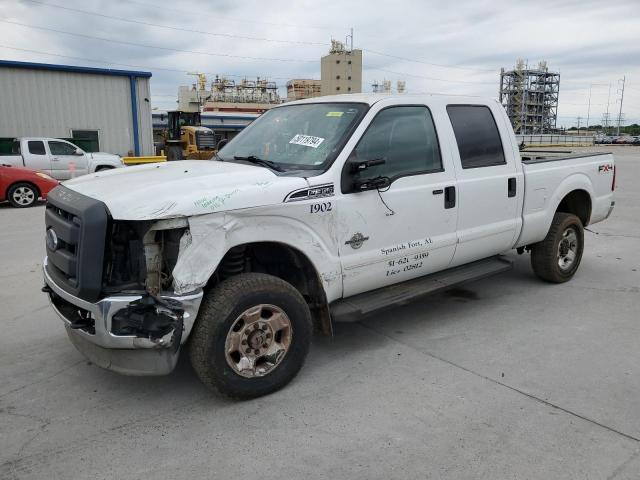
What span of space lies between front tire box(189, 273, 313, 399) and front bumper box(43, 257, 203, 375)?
14 centimetres

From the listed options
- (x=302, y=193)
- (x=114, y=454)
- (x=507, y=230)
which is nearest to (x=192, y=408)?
(x=114, y=454)

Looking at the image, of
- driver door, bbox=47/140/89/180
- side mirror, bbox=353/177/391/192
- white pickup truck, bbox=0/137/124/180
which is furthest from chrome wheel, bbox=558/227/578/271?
white pickup truck, bbox=0/137/124/180

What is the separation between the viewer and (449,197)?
14.4 ft

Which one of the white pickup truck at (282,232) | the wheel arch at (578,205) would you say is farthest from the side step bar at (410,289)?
the wheel arch at (578,205)

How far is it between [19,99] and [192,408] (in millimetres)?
22880

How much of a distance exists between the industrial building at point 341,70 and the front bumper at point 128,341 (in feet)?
310

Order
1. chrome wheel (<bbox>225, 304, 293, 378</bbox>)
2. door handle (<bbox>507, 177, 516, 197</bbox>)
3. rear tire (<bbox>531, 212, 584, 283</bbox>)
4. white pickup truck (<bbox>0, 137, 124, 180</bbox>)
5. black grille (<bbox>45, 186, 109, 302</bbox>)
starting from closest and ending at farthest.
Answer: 1. black grille (<bbox>45, 186, 109, 302</bbox>)
2. chrome wheel (<bbox>225, 304, 293, 378</bbox>)
3. door handle (<bbox>507, 177, 516, 197</bbox>)
4. rear tire (<bbox>531, 212, 584, 283</bbox>)
5. white pickup truck (<bbox>0, 137, 124, 180</bbox>)

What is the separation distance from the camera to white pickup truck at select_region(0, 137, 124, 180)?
52.0 feet

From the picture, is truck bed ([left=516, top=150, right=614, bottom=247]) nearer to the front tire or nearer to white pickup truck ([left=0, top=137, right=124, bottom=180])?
the front tire

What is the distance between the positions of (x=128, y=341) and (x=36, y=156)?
15328 millimetres

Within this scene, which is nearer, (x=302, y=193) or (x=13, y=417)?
(x=13, y=417)

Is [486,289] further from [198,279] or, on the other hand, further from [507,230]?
[198,279]

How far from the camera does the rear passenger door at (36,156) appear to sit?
15859mm

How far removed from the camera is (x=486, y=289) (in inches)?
234
